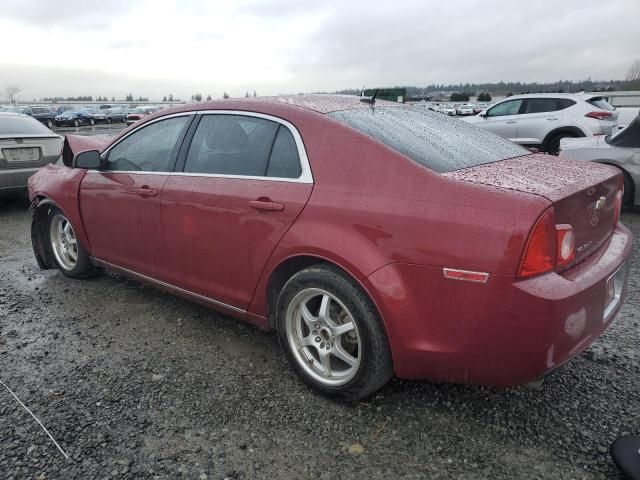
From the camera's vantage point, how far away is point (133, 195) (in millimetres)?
3543

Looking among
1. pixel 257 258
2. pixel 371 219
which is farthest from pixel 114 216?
pixel 371 219

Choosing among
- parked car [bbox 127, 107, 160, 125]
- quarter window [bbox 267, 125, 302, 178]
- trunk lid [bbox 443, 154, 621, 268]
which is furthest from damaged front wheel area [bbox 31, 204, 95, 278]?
parked car [bbox 127, 107, 160, 125]

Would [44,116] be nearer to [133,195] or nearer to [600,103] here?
[600,103]

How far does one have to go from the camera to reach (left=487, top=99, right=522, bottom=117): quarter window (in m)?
11.5

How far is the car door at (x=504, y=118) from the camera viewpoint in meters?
11.4

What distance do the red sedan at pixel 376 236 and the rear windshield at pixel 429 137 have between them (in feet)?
0.05

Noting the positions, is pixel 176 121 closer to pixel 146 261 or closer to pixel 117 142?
pixel 117 142

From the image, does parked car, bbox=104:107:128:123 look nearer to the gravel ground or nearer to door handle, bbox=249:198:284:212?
the gravel ground

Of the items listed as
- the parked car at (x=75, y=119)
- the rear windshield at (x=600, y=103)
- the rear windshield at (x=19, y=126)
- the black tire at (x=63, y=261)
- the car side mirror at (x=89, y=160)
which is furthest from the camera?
the parked car at (x=75, y=119)

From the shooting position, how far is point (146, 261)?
3605 millimetres

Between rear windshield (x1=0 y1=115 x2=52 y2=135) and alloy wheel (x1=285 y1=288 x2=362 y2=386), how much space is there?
6413mm

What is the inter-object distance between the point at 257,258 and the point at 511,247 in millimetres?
1387

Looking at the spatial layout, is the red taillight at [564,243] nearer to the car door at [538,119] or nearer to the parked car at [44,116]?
the car door at [538,119]

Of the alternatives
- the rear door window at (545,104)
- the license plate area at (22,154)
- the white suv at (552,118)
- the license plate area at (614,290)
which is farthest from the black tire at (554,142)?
the license plate area at (22,154)
